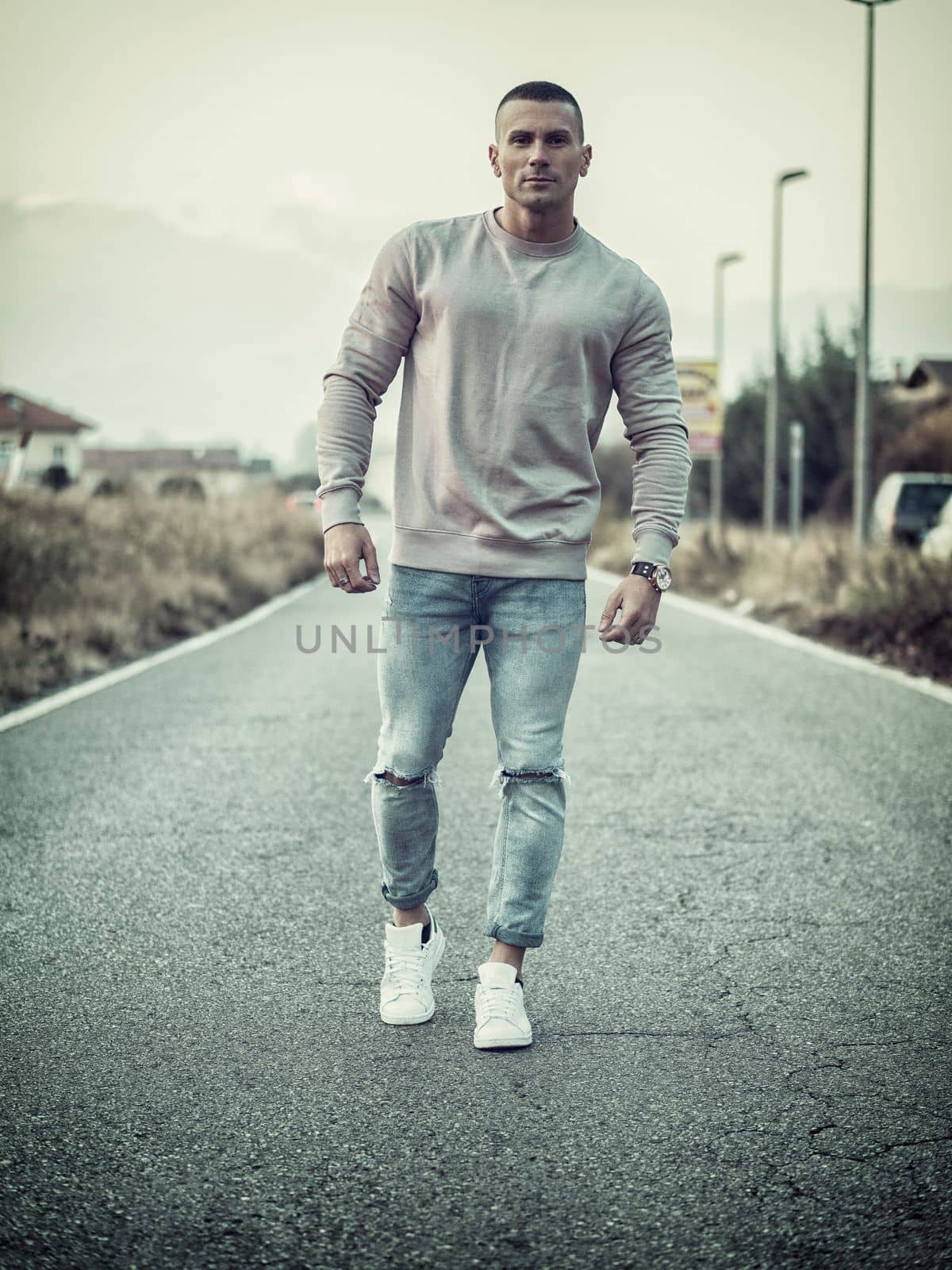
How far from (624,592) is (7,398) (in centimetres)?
8465

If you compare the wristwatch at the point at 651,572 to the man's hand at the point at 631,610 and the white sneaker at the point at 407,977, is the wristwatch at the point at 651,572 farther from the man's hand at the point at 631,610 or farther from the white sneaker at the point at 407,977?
the white sneaker at the point at 407,977

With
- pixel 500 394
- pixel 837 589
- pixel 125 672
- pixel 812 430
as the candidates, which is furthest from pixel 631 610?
pixel 812 430

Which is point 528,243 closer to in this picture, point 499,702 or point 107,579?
point 499,702

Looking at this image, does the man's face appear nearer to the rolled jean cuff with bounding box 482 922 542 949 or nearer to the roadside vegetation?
the rolled jean cuff with bounding box 482 922 542 949

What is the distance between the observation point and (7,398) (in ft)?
268

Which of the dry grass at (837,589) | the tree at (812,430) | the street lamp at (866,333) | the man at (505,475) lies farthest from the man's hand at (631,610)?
the tree at (812,430)

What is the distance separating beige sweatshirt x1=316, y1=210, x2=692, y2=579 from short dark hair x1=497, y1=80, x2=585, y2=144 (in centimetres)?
25

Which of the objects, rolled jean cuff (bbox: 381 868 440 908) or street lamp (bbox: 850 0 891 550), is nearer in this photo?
rolled jean cuff (bbox: 381 868 440 908)

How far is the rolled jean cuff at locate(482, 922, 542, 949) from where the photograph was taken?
3.20 m

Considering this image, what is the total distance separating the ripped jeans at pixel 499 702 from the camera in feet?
10.2

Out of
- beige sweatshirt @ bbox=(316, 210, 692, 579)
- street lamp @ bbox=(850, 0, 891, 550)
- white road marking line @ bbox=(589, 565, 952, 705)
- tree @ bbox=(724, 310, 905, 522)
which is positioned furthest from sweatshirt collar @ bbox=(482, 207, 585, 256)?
tree @ bbox=(724, 310, 905, 522)

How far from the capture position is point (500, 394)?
3.08 metres

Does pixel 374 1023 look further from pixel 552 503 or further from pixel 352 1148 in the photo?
pixel 552 503

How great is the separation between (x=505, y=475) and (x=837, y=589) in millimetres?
12162
